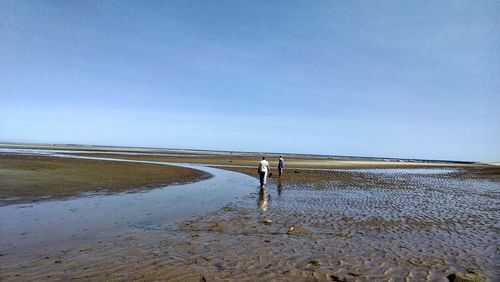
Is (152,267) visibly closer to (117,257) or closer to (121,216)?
(117,257)

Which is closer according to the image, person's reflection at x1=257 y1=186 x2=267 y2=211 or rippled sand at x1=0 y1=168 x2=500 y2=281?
rippled sand at x1=0 y1=168 x2=500 y2=281

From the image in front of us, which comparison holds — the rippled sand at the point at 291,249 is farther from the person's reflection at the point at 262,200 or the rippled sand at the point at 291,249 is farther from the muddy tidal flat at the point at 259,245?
the person's reflection at the point at 262,200

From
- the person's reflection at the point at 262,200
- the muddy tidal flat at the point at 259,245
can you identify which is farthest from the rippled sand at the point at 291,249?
the person's reflection at the point at 262,200

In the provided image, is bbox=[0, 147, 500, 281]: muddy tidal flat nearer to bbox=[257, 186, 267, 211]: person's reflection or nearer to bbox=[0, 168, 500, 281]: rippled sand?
bbox=[0, 168, 500, 281]: rippled sand

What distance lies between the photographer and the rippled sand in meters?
7.00

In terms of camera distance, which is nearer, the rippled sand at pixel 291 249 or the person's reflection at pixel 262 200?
the rippled sand at pixel 291 249

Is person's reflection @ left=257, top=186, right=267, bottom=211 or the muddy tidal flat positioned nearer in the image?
the muddy tidal flat

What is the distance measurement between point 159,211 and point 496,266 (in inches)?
429

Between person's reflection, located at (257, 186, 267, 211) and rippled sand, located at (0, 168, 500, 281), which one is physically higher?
person's reflection, located at (257, 186, 267, 211)

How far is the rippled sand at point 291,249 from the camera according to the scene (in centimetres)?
700

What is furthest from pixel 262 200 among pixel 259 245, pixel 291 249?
pixel 291 249

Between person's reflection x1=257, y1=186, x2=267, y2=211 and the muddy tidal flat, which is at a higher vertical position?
person's reflection x1=257, y1=186, x2=267, y2=211

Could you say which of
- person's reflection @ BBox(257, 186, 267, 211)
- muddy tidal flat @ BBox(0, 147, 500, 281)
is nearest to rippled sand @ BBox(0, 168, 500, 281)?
muddy tidal flat @ BBox(0, 147, 500, 281)

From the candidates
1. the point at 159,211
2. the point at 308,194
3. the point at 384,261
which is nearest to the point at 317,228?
the point at 384,261
